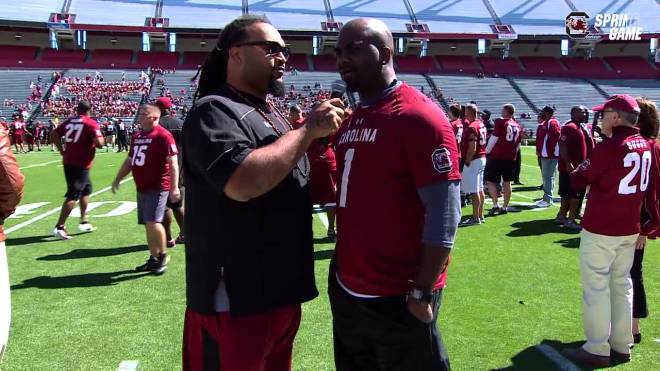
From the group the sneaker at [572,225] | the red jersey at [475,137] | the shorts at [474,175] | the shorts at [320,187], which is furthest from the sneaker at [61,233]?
the sneaker at [572,225]

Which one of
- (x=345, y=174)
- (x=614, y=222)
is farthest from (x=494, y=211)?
(x=345, y=174)

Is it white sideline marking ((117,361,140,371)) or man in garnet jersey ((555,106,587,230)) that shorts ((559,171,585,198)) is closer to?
man in garnet jersey ((555,106,587,230))

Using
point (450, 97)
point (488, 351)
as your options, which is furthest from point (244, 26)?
point (450, 97)

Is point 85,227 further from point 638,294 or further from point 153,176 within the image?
point 638,294

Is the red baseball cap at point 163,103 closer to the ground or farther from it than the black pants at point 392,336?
farther from it

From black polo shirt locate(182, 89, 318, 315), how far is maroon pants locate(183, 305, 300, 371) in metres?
0.05

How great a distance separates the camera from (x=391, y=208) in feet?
7.39

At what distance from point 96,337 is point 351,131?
323 cm

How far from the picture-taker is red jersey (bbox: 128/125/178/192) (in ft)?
20.6

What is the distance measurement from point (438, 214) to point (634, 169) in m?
2.30

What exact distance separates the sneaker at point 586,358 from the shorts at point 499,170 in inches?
269

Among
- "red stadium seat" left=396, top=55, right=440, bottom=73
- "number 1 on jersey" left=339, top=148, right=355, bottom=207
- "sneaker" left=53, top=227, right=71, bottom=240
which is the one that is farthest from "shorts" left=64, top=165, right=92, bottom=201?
"red stadium seat" left=396, top=55, right=440, bottom=73

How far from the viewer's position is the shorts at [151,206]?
246 inches

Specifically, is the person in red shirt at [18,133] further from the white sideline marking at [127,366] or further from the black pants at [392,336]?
the black pants at [392,336]
